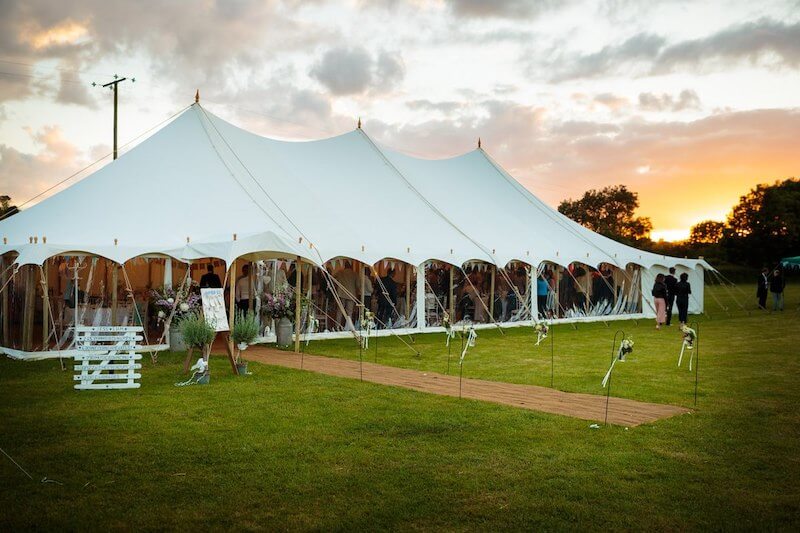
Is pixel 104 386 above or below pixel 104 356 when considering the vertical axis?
below

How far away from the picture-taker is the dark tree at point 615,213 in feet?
215

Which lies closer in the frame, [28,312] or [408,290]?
[28,312]

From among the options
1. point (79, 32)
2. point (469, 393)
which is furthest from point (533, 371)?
point (79, 32)

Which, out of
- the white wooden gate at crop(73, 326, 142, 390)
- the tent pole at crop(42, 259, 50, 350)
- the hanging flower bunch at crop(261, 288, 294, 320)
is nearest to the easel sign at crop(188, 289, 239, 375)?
the white wooden gate at crop(73, 326, 142, 390)

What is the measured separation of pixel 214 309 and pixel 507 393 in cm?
442

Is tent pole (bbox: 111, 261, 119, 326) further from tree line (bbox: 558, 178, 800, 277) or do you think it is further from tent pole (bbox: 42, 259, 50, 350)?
tree line (bbox: 558, 178, 800, 277)

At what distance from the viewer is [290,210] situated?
14.6 meters

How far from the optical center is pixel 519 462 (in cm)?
533

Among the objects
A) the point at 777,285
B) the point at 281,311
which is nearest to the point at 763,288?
the point at 777,285

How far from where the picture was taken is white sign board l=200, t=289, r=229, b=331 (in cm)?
994

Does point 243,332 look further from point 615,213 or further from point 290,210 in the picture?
point 615,213

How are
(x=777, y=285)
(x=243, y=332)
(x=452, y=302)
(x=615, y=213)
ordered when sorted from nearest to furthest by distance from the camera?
(x=243, y=332), (x=452, y=302), (x=777, y=285), (x=615, y=213)

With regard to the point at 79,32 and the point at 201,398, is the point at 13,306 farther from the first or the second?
the point at 201,398

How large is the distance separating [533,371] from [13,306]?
28.5ft
